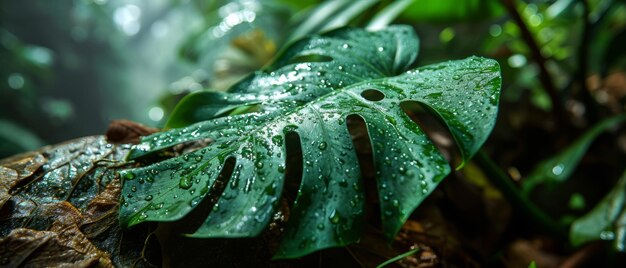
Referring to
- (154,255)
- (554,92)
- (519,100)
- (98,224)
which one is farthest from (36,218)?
(519,100)

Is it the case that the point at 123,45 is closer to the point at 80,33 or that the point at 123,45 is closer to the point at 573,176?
the point at 80,33

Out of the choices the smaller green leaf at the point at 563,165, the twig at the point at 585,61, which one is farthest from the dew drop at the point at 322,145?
the twig at the point at 585,61

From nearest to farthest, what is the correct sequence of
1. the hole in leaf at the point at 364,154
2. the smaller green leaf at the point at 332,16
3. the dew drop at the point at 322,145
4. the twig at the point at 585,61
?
the dew drop at the point at 322,145
the hole in leaf at the point at 364,154
the smaller green leaf at the point at 332,16
the twig at the point at 585,61

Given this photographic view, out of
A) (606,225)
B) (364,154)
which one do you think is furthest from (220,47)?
(606,225)

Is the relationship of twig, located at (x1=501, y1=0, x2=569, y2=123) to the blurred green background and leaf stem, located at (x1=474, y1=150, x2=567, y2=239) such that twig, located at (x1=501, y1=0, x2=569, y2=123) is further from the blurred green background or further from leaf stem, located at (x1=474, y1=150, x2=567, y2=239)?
leaf stem, located at (x1=474, y1=150, x2=567, y2=239)

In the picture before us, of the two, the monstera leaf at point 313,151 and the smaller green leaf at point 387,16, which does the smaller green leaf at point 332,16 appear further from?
the monstera leaf at point 313,151

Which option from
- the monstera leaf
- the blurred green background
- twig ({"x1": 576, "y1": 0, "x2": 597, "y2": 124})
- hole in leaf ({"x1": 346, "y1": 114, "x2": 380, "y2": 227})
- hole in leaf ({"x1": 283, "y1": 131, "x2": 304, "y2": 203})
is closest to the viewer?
the monstera leaf

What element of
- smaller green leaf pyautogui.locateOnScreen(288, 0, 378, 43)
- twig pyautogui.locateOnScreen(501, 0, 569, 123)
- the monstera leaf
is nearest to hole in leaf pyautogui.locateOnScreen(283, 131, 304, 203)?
the monstera leaf
